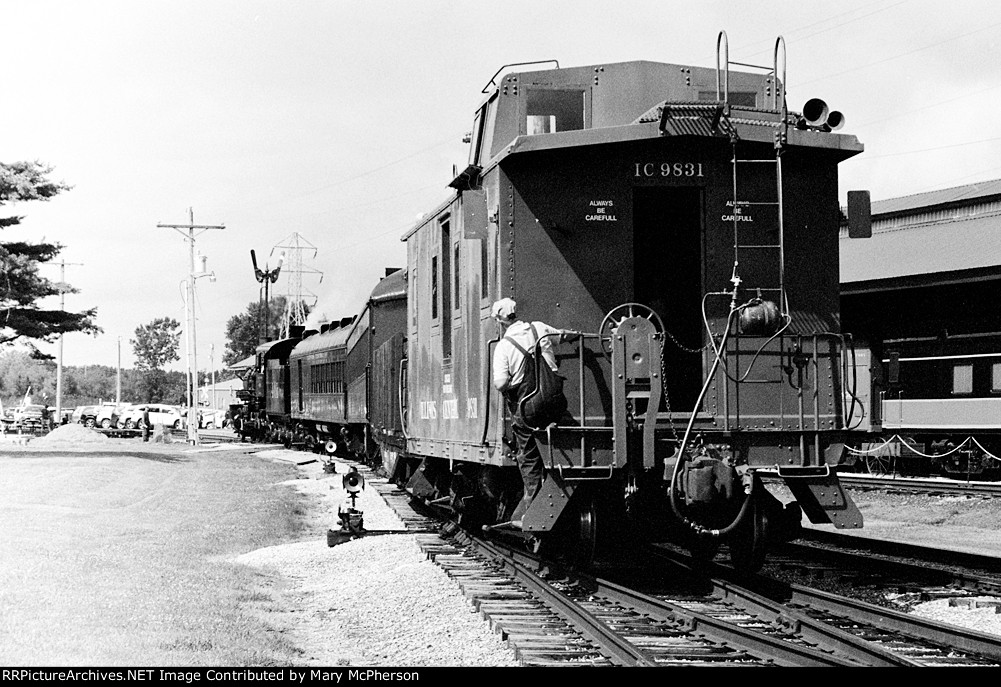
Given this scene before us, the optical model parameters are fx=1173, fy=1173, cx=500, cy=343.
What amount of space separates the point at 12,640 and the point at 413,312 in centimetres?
706

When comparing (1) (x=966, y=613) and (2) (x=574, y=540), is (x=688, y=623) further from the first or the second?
(1) (x=966, y=613)

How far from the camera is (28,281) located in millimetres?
30672

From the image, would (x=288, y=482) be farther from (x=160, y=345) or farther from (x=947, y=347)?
(x=160, y=345)

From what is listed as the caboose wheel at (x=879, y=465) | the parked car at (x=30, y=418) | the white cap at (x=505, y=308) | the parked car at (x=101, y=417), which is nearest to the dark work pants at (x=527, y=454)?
the white cap at (x=505, y=308)

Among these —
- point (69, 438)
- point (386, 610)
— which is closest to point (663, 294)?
point (386, 610)

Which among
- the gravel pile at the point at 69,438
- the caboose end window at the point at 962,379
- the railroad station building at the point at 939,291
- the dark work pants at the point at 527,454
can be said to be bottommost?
the gravel pile at the point at 69,438

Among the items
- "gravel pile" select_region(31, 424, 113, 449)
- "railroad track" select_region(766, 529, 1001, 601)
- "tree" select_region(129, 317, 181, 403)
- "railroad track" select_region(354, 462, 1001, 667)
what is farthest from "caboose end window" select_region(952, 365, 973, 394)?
"tree" select_region(129, 317, 181, 403)

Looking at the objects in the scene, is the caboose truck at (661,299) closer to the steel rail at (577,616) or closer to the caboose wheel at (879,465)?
the steel rail at (577,616)

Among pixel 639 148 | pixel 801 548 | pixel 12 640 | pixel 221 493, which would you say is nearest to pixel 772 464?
pixel 639 148

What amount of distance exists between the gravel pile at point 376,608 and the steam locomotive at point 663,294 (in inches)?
37.6

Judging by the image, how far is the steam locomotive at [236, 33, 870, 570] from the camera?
8.96 meters

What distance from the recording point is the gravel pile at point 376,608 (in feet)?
24.4

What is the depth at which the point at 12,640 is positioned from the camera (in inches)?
292

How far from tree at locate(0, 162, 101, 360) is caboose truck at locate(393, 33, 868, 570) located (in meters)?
22.8
